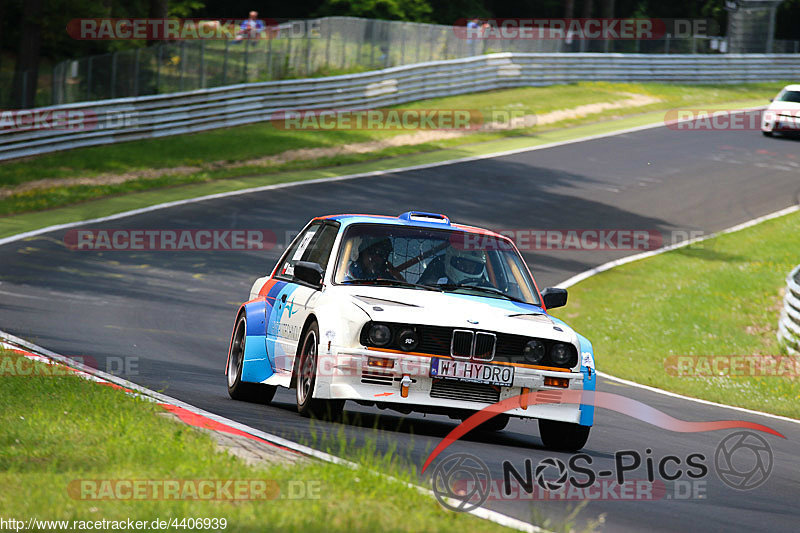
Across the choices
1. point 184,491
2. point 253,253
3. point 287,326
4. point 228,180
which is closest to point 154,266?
point 253,253

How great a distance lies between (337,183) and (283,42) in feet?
34.0

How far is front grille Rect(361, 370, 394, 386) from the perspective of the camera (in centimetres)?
819

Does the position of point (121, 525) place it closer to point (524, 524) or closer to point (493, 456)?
point (524, 524)

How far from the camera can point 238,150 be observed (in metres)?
32.8

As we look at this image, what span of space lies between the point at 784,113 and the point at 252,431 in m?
35.6

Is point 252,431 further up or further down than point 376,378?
further down

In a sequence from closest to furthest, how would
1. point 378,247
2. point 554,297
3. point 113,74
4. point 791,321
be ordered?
point 378,247
point 554,297
point 791,321
point 113,74

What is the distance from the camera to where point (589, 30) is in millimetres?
67875

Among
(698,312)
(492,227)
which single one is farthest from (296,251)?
(492,227)

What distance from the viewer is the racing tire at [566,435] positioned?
8.61 metres

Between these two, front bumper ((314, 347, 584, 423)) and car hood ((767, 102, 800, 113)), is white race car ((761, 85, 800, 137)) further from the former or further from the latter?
front bumper ((314, 347, 584, 423))

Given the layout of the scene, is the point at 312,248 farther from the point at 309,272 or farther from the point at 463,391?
the point at 463,391

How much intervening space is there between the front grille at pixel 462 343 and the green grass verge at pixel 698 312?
267 inches

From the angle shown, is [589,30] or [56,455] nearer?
[56,455]
